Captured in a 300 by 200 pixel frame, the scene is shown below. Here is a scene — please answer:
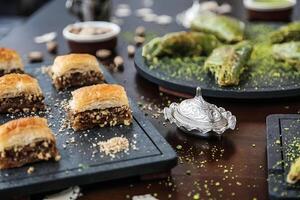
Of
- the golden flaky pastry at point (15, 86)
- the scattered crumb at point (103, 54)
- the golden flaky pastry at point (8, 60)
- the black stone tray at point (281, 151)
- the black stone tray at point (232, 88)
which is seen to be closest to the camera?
the black stone tray at point (281, 151)

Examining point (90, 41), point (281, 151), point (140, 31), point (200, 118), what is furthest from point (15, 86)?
point (140, 31)

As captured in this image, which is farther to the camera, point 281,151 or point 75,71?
point 75,71

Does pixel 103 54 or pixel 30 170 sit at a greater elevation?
pixel 30 170

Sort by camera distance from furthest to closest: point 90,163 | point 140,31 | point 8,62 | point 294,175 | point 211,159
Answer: point 140,31, point 8,62, point 211,159, point 90,163, point 294,175

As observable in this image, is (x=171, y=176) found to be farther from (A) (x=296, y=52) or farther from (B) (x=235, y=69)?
(A) (x=296, y=52)

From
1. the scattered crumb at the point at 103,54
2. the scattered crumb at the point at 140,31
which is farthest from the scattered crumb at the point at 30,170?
the scattered crumb at the point at 140,31

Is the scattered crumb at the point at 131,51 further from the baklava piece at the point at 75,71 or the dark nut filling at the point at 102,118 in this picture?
the dark nut filling at the point at 102,118

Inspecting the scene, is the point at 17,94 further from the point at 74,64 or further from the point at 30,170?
the point at 30,170

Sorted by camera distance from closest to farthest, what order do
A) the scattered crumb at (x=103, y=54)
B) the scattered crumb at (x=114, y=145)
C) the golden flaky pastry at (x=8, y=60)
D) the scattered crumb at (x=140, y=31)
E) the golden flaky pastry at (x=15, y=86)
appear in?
the scattered crumb at (x=114, y=145) → the golden flaky pastry at (x=15, y=86) → the golden flaky pastry at (x=8, y=60) → the scattered crumb at (x=103, y=54) → the scattered crumb at (x=140, y=31)
